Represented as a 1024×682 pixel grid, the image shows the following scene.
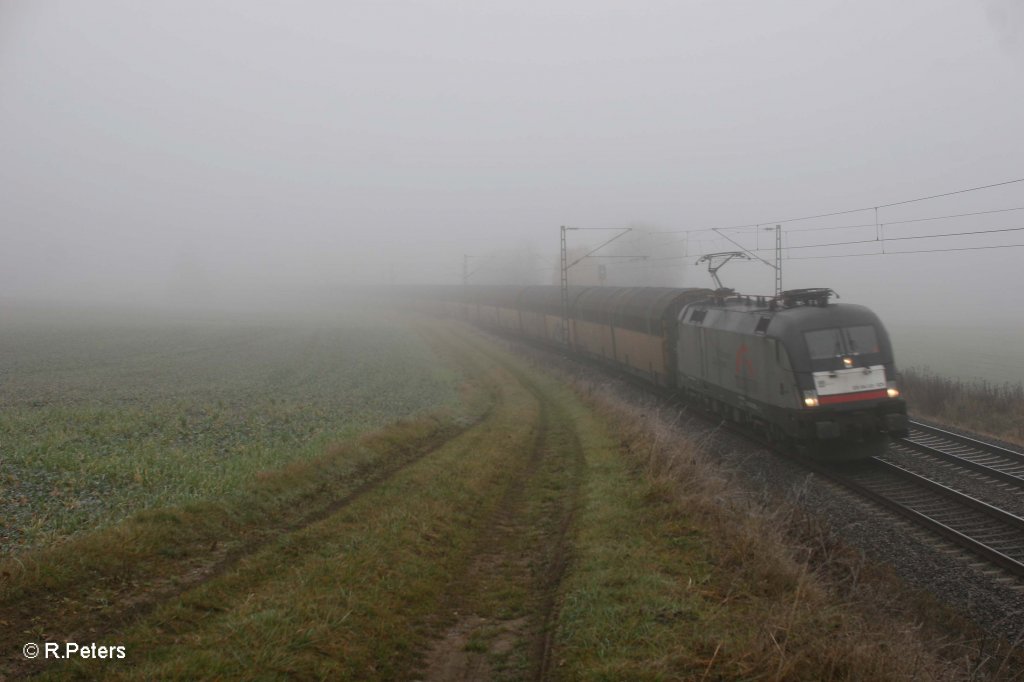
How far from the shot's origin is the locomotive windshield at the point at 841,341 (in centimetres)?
1717

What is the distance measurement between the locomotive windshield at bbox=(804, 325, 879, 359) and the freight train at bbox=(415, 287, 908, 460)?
0.08 ft

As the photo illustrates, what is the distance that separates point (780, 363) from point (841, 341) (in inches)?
57.2

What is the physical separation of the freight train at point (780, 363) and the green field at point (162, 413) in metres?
8.29

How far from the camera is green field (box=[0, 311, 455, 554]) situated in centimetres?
1079

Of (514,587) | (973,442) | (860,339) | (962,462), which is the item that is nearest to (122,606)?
(514,587)

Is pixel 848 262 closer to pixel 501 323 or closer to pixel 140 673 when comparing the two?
pixel 501 323

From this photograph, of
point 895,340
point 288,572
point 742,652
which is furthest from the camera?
point 895,340

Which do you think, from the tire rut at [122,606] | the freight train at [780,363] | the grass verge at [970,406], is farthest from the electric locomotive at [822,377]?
the tire rut at [122,606]

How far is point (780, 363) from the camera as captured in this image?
17.8 m

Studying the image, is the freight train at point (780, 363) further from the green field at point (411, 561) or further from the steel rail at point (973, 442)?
the steel rail at point (973, 442)

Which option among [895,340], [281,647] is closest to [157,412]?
[281,647]

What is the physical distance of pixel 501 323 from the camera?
195ft

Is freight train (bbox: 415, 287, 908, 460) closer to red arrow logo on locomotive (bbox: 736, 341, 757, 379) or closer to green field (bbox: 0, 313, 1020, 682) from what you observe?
red arrow logo on locomotive (bbox: 736, 341, 757, 379)

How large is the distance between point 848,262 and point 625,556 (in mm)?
156691
